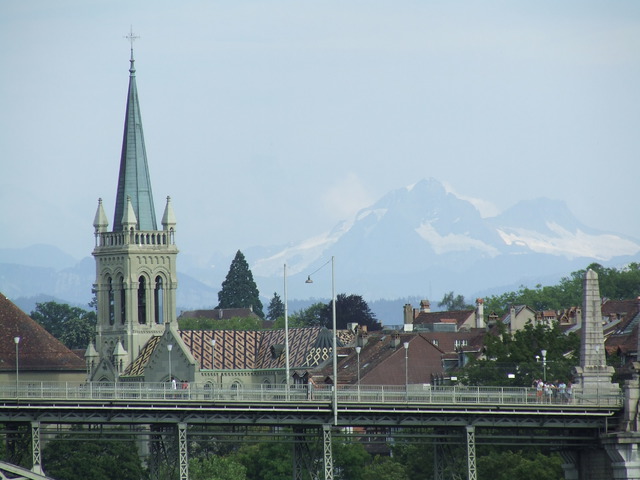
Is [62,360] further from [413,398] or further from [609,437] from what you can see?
[609,437]

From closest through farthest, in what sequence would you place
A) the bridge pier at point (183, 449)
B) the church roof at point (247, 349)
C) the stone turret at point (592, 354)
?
1. the bridge pier at point (183, 449)
2. the stone turret at point (592, 354)
3. the church roof at point (247, 349)

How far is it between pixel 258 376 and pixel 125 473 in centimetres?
5804

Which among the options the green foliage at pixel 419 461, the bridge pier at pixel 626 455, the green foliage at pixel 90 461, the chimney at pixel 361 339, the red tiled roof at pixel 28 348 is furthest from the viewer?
the chimney at pixel 361 339

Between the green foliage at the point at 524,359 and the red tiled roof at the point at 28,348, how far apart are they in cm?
4494

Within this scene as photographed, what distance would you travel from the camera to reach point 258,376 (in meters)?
194

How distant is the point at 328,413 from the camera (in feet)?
372

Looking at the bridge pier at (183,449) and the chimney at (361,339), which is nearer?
the bridge pier at (183,449)

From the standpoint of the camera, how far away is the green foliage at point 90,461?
440 ft

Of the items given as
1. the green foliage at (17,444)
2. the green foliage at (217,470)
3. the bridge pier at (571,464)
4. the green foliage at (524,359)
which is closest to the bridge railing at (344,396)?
the green foliage at (17,444)

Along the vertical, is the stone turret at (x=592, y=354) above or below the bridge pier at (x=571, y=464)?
above

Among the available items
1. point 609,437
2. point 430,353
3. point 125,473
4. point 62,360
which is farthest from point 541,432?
point 62,360

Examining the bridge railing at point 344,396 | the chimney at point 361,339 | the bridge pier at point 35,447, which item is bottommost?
the bridge pier at point 35,447

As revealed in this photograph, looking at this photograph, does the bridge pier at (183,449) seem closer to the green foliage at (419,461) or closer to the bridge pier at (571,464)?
the green foliage at (419,461)

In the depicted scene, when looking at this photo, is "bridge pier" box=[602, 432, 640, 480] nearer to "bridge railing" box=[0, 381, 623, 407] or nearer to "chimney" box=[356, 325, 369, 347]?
"bridge railing" box=[0, 381, 623, 407]
